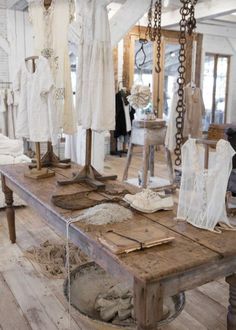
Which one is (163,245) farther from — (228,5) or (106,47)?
(228,5)

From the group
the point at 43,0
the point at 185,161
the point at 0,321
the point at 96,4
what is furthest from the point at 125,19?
the point at 0,321

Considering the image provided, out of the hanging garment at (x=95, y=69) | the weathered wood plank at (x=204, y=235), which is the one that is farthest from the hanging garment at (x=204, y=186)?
the hanging garment at (x=95, y=69)

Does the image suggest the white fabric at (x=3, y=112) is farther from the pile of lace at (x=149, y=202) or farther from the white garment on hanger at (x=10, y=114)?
the pile of lace at (x=149, y=202)

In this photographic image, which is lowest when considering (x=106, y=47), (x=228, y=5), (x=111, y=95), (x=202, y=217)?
(x=202, y=217)

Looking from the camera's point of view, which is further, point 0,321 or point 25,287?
point 25,287

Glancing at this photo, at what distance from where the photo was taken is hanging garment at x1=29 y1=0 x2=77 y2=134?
2.90 meters

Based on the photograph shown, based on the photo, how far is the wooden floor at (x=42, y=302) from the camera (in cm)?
197

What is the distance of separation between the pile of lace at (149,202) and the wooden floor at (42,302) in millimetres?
709

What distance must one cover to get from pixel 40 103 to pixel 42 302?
130 centimetres

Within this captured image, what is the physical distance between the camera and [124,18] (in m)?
4.56

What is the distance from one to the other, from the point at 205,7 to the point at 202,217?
5532mm

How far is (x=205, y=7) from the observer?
609cm

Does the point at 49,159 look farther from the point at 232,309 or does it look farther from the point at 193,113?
the point at 193,113

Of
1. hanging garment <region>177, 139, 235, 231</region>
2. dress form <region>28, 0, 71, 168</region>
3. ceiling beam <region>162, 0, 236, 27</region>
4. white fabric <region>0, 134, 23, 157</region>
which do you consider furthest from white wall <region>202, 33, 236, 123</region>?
hanging garment <region>177, 139, 235, 231</region>
